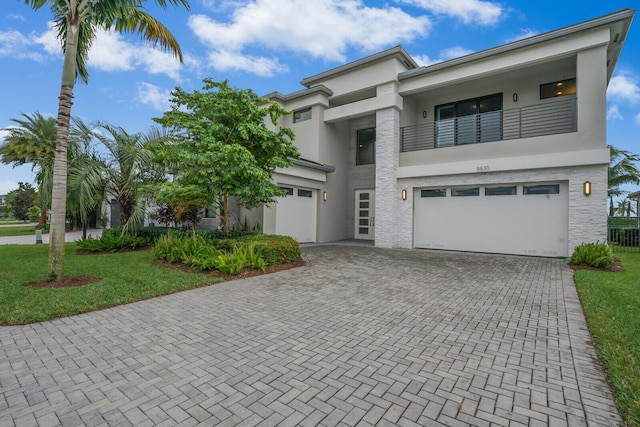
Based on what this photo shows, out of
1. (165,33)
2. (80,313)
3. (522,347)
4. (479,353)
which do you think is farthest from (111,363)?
(165,33)

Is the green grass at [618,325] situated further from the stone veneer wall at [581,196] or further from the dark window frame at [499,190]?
the dark window frame at [499,190]

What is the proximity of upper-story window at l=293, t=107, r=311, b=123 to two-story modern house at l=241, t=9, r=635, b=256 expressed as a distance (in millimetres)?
53

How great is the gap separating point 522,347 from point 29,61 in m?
17.5

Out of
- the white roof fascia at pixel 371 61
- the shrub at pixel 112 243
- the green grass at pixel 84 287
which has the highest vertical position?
the white roof fascia at pixel 371 61

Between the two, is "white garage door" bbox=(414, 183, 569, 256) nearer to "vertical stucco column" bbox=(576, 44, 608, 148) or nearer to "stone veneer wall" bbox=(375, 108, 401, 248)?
"stone veneer wall" bbox=(375, 108, 401, 248)

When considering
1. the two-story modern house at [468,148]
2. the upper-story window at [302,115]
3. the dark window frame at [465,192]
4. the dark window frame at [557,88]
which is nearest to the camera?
the two-story modern house at [468,148]

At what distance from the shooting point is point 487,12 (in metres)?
14.0

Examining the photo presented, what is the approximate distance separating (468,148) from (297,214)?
23.8ft

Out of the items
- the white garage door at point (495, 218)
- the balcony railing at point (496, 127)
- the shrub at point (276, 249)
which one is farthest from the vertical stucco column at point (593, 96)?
the shrub at point (276, 249)

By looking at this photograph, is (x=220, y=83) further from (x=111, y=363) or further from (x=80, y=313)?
(x=111, y=363)

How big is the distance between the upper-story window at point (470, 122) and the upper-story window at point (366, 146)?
341 centimetres

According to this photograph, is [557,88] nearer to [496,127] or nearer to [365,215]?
[496,127]

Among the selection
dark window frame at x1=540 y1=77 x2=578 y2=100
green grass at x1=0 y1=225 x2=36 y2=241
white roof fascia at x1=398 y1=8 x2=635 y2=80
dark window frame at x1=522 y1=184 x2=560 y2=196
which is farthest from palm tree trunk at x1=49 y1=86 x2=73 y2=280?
green grass at x1=0 y1=225 x2=36 y2=241

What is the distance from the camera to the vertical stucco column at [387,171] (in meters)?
12.6
